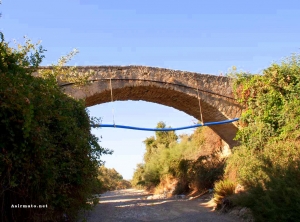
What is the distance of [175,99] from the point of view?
11414 millimetres

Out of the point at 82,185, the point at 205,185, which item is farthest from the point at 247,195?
the point at 205,185

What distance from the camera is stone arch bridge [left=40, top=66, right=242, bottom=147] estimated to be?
10.1m

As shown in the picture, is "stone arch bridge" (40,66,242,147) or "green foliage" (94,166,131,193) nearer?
"green foliage" (94,166,131,193)

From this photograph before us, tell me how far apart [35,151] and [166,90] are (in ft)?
24.5

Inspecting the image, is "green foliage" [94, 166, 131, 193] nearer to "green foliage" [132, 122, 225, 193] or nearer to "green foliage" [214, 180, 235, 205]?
"green foliage" [214, 180, 235, 205]

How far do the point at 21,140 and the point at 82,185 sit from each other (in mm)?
→ 2067

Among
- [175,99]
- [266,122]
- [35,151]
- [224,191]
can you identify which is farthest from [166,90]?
[35,151]

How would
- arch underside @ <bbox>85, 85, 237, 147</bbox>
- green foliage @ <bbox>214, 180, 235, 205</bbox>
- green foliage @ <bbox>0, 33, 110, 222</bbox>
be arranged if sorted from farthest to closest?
arch underside @ <bbox>85, 85, 237, 147</bbox>, green foliage @ <bbox>214, 180, 235, 205</bbox>, green foliage @ <bbox>0, 33, 110, 222</bbox>

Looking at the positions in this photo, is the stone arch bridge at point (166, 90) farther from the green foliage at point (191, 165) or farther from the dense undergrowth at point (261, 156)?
the green foliage at point (191, 165)

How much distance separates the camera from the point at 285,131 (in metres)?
9.74

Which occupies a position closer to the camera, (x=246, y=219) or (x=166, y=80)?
(x=246, y=219)

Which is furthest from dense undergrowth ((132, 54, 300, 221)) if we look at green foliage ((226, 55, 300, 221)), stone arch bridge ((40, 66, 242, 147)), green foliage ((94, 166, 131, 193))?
green foliage ((94, 166, 131, 193))


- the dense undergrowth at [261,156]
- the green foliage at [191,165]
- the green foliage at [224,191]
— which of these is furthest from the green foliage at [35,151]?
the green foliage at [191,165]

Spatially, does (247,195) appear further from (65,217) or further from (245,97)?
(245,97)
